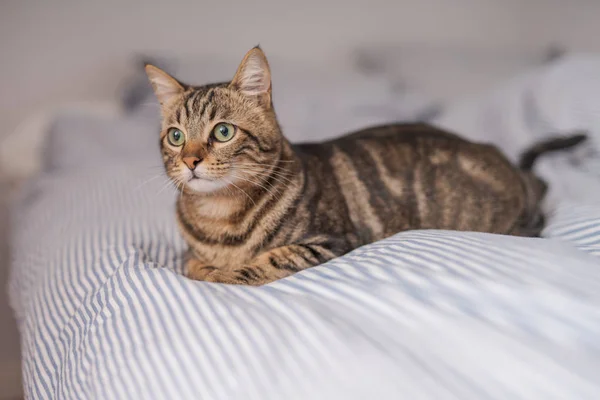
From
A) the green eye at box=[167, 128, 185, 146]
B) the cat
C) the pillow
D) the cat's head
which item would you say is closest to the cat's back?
the cat

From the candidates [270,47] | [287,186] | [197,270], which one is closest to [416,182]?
[287,186]

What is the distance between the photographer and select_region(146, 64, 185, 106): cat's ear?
1.00 metres

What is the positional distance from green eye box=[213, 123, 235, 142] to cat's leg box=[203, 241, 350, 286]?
243 millimetres

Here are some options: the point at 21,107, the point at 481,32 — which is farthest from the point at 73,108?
Result: the point at 481,32

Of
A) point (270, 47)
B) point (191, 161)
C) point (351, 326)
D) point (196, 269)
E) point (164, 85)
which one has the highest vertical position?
point (270, 47)

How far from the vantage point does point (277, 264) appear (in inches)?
33.7

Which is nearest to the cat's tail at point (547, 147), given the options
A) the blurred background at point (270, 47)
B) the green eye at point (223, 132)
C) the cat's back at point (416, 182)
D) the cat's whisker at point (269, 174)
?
the cat's back at point (416, 182)

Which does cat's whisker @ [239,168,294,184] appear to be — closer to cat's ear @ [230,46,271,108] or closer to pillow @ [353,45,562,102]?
cat's ear @ [230,46,271,108]

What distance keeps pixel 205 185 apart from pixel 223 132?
4.6 inches

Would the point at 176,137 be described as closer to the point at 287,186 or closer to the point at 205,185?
the point at 205,185

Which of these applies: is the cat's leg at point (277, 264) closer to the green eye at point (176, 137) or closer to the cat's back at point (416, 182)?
the cat's back at point (416, 182)

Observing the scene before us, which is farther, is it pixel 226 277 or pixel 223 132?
pixel 223 132

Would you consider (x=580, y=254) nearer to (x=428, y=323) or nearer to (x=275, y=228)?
(x=428, y=323)

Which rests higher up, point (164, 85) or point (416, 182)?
point (164, 85)
